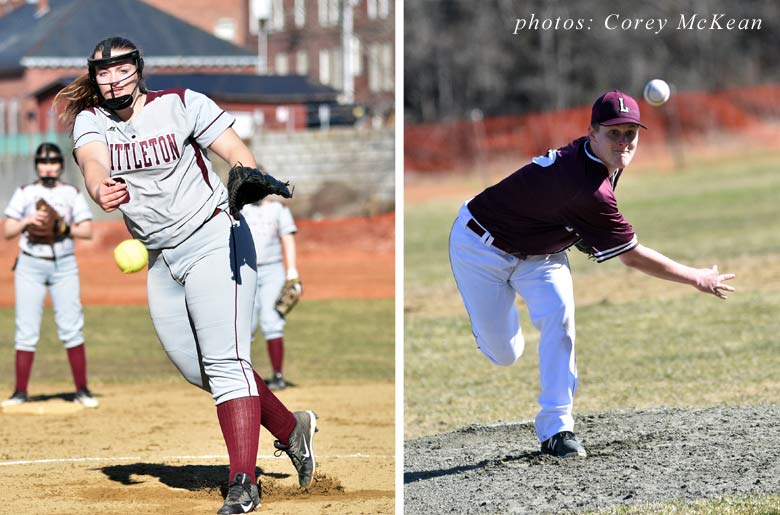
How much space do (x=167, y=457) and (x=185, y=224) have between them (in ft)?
7.53

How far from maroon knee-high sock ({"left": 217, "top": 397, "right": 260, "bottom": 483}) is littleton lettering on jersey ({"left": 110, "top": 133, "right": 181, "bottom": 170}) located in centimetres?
109

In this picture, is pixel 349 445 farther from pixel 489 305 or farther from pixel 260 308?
pixel 260 308

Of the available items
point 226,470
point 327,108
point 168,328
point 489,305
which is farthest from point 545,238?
point 327,108

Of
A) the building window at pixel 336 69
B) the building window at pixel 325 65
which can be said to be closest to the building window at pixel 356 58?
the building window at pixel 336 69

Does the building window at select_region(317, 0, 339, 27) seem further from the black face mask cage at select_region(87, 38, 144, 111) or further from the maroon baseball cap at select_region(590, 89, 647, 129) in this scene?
the maroon baseball cap at select_region(590, 89, 647, 129)

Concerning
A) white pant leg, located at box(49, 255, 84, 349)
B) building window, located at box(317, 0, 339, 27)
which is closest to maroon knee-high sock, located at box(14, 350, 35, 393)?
white pant leg, located at box(49, 255, 84, 349)

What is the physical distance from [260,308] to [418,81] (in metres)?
33.9

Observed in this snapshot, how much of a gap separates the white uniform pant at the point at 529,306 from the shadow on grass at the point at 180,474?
4.49ft

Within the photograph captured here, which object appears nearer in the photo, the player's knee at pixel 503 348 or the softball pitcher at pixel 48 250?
the player's knee at pixel 503 348

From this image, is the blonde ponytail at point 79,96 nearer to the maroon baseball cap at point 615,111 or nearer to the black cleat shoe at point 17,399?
the maroon baseball cap at point 615,111

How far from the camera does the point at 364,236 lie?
27359 millimetres

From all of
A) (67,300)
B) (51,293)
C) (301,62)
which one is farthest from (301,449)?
(301,62)

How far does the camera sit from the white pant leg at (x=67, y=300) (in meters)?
8.97

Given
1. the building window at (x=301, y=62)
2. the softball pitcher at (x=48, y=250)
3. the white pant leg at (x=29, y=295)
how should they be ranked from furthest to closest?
the building window at (x=301, y=62) → the white pant leg at (x=29, y=295) → the softball pitcher at (x=48, y=250)
